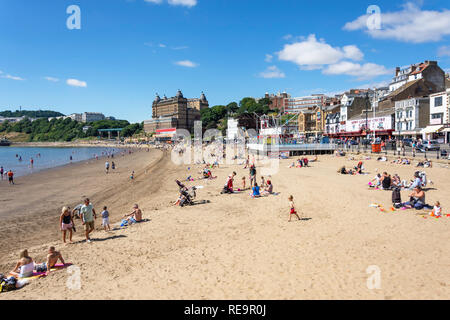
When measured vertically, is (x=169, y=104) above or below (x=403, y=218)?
above

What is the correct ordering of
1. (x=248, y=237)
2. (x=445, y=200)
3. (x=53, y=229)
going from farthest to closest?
(x=445, y=200), (x=53, y=229), (x=248, y=237)

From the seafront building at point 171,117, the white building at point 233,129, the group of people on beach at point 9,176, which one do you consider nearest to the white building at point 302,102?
the seafront building at point 171,117

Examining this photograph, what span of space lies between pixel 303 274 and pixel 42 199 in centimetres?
1815

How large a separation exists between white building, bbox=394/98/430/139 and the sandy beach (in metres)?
30.8

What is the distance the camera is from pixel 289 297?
5.59 metres

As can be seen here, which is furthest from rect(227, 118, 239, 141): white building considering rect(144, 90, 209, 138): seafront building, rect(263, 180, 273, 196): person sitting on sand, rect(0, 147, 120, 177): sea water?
rect(144, 90, 209, 138): seafront building

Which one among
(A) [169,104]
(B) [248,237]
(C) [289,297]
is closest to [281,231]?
(B) [248,237]

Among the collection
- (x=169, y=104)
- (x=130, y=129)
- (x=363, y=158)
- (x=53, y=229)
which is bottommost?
(x=53, y=229)

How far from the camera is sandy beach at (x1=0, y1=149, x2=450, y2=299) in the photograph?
603 centimetres

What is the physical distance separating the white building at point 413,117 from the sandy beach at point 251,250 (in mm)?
30757

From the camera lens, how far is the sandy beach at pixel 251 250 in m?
6.03

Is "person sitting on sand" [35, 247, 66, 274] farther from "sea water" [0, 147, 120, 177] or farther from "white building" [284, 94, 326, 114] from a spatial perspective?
"white building" [284, 94, 326, 114]

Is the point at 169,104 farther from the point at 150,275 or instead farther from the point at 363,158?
the point at 150,275
